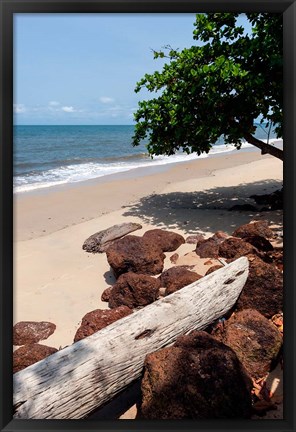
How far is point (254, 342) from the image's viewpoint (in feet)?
12.7

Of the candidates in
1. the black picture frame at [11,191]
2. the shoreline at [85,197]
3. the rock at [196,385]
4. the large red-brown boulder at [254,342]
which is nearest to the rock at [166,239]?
the shoreline at [85,197]

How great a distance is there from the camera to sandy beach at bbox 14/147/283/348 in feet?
19.4

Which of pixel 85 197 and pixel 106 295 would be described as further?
pixel 85 197

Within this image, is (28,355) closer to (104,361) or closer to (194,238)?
(104,361)

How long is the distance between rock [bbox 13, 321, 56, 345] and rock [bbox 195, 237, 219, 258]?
9.28ft

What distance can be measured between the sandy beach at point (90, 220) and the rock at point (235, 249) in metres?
1.02

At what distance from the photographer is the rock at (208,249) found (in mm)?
6802

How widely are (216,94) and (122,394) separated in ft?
20.7

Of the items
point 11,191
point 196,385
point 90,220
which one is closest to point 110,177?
point 90,220

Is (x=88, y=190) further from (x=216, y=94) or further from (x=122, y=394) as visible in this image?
(x=122, y=394)

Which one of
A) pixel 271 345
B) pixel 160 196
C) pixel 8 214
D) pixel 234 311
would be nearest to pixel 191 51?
pixel 160 196

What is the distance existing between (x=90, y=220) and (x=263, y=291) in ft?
21.0

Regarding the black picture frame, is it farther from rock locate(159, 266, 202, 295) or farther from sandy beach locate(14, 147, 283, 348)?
rock locate(159, 266, 202, 295)

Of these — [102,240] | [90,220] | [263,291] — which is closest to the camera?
[263,291]
